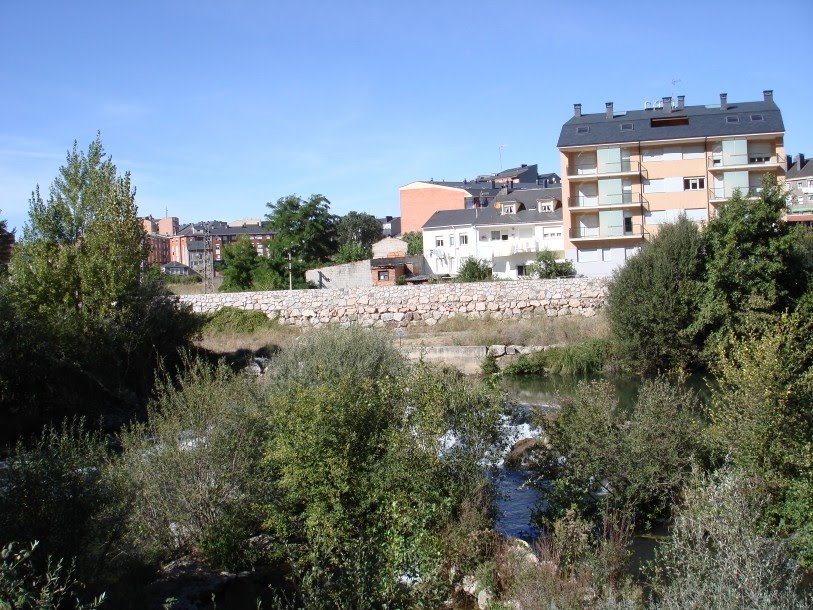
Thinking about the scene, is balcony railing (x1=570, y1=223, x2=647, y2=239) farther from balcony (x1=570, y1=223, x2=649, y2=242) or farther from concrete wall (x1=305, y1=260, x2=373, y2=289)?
concrete wall (x1=305, y1=260, x2=373, y2=289)

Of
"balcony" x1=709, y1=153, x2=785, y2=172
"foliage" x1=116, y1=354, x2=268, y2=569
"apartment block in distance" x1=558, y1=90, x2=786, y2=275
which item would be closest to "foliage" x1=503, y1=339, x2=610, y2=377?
"apartment block in distance" x1=558, y1=90, x2=786, y2=275

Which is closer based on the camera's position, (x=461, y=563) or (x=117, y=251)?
(x=461, y=563)

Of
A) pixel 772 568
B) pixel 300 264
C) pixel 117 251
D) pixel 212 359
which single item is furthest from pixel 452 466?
pixel 300 264

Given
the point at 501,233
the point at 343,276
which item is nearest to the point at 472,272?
the point at 501,233

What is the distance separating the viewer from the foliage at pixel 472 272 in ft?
158

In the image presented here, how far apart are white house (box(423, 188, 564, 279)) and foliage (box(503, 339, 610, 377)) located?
61.2ft

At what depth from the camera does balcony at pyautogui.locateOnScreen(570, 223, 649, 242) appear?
45.2m

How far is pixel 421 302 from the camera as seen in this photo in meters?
41.2

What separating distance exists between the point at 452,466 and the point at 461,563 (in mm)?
1344

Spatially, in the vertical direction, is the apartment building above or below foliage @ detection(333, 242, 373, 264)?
above

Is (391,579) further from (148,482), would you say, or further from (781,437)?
(781,437)

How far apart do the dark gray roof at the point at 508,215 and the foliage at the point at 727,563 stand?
42.2m

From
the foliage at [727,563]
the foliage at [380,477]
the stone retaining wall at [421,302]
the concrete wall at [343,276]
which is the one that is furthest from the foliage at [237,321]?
the foliage at [727,563]

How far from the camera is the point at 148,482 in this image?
11.4 meters
